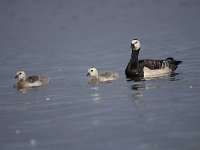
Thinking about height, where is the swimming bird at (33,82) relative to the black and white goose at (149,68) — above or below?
below

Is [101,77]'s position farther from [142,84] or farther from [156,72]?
[156,72]

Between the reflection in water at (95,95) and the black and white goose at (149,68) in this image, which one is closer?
the reflection in water at (95,95)

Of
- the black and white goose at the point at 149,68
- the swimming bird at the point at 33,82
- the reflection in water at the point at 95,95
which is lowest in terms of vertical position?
the reflection in water at the point at 95,95

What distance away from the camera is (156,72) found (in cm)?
2325

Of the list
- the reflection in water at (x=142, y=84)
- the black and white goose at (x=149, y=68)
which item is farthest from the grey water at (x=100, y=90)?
the black and white goose at (x=149, y=68)

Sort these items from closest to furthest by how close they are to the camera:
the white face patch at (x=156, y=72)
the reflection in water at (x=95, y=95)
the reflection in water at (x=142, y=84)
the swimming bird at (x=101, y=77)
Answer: the reflection in water at (x=95, y=95) < the reflection in water at (x=142, y=84) < the swimming bird at (x=101, y=77) < the white face patch at (x=156, y=72)

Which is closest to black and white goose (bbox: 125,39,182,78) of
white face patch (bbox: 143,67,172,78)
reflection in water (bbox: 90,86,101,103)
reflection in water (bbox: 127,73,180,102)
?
white face patch (bbox: 143,67,172,78)

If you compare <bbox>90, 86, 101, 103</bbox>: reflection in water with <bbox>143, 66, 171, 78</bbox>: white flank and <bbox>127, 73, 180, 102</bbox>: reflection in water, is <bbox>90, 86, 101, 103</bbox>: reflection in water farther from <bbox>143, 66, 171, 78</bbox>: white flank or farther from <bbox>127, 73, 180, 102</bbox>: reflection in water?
<bbox>143, 66, 171, 78</bbox>: white flank

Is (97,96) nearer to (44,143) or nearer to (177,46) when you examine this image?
(44,143)

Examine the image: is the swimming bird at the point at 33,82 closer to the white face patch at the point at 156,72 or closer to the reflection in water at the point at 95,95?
the reflection in water at the point at 95,95

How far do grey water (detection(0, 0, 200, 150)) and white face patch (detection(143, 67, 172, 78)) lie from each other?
15.9 inches

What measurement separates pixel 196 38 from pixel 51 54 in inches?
276

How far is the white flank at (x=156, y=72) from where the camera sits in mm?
23047

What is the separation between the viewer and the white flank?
23.0m
